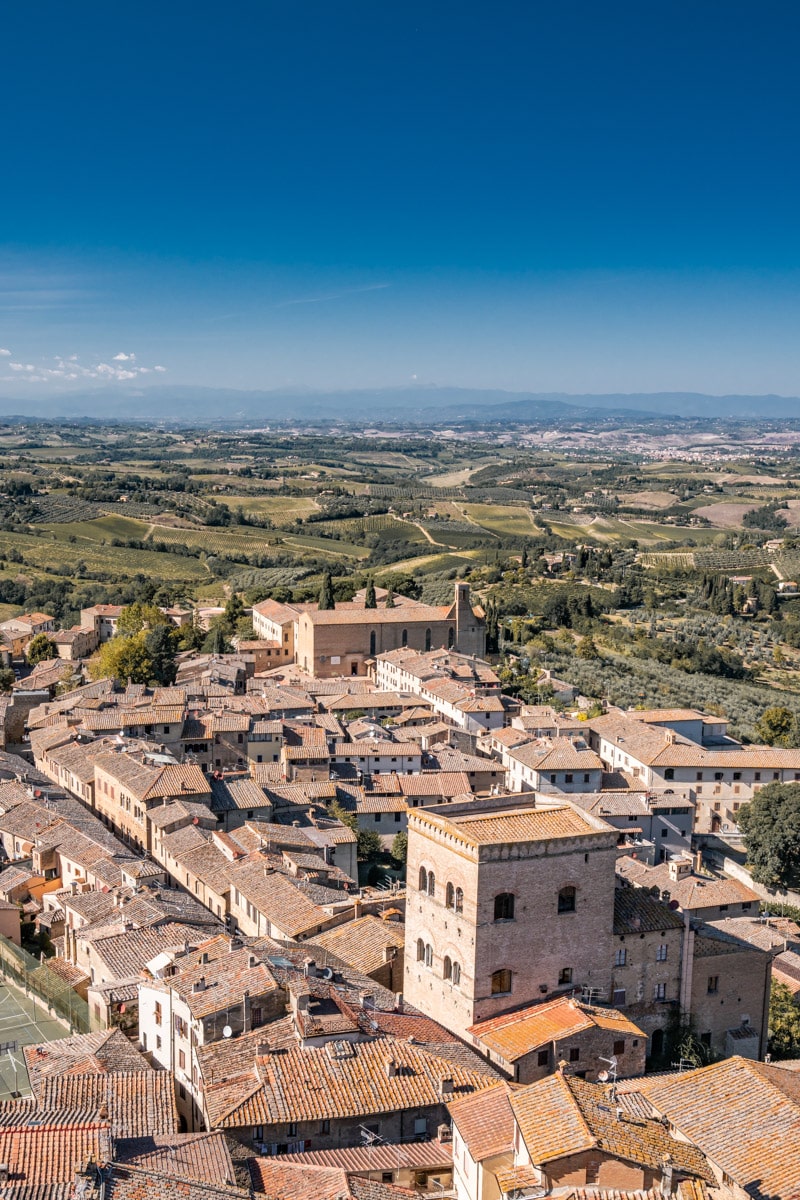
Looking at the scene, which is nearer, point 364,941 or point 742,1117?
point 742,1117

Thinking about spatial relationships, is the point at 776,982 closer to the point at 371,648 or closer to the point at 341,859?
the point at 341,859

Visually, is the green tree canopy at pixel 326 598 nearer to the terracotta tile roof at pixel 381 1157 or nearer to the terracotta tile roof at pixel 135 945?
the terracotta tile roof at pixel 135 945

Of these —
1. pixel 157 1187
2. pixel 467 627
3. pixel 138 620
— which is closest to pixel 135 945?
pixel 157 1187

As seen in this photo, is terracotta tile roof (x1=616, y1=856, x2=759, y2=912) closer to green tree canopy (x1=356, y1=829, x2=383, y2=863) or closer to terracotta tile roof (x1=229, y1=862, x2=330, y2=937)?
green tree canopy (x1=356, y1=829, x2=383, y2=863)

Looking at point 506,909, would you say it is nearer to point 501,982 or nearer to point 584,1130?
point 501,982

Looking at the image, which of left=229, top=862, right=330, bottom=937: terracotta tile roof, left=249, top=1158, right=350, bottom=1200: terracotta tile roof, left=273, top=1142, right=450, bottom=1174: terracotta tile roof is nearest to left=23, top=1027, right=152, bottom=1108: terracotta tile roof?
left=273, top=1142, right=450, bottom=1174: terracotta tile roof

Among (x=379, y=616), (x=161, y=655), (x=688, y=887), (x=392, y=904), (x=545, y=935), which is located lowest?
(x=688, y=887)
